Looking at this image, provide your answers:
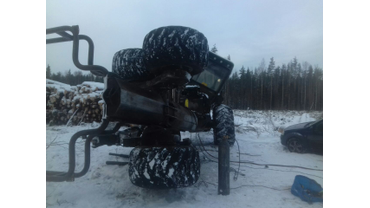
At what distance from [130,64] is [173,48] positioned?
61 cm

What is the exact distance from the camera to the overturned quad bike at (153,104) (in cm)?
117

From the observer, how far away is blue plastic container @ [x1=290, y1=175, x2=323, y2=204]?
169 cm

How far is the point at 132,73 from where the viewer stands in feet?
5.63

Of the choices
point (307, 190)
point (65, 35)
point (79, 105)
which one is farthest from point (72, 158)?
point (79, 105)

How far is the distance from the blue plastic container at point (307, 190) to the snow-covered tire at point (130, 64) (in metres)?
1.70

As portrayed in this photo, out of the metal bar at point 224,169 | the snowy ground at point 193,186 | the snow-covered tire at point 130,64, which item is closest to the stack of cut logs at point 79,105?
the snowy ground at point 193,186

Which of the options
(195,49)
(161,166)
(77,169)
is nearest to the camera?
(195,49)

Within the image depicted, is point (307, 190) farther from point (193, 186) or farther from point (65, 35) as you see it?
point (65, 35)

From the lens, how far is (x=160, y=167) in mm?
1550
